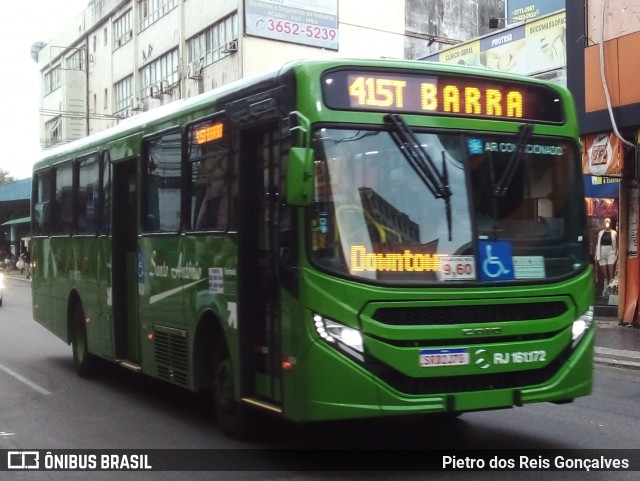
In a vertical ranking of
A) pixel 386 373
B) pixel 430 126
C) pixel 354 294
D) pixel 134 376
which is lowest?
pixel 134 376

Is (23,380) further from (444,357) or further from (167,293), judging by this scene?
(444,357)

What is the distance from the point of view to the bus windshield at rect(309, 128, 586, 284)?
6672mm

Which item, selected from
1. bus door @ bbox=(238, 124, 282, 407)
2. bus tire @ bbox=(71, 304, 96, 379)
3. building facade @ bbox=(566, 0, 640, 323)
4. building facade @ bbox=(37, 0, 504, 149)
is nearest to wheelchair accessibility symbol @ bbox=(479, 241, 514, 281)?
bus door @ bbox=(238, 124, 282, 407)

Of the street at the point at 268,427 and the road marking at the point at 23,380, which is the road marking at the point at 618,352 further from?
the road marking at the point at 23,380

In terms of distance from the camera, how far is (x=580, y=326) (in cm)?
734

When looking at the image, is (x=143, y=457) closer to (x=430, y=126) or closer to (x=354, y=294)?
(x=354, y=294)

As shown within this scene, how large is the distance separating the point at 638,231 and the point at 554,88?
10170 millimetres

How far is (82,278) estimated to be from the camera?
1245 centimetres

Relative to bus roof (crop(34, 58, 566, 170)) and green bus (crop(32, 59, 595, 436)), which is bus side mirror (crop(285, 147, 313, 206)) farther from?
bus roof (crop(34, 58, 566, 170))

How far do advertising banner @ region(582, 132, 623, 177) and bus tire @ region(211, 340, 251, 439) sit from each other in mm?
10355

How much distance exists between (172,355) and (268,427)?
4.44 feet

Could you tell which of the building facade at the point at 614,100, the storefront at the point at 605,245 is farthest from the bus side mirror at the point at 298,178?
the storefront at the point at 605,245

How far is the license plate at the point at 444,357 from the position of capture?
667 centimetres

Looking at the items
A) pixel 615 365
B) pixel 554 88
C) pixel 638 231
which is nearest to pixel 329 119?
pixel 554 88
